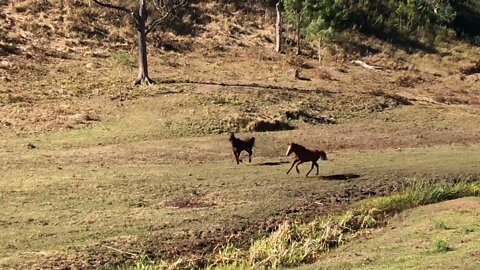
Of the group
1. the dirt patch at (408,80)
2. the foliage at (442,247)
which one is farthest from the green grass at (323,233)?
the dirt patch at (408,80)

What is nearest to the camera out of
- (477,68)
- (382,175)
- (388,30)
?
(382,175)

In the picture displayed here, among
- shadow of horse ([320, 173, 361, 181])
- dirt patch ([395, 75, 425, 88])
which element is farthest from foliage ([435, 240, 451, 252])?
dirt patch ([395, 75, 425, 88])

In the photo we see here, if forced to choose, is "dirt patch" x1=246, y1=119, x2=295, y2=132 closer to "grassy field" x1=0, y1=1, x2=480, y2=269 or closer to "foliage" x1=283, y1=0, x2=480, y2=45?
"grassy field" x1=0, y1=1, x2=480, y2=269

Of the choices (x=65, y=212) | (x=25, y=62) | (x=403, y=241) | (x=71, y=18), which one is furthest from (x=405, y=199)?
(x=71, y=18)

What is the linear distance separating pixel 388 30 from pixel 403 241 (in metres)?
43.1

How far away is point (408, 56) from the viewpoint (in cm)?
5331

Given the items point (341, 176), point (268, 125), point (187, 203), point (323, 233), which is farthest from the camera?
point (268, 125)

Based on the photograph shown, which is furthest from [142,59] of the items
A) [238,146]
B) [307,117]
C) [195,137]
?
[238,146]

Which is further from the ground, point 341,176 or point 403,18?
point 403,18

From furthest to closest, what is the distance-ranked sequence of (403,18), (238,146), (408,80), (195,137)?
(403,18) → (408,80) → (195,137) → (238,146)

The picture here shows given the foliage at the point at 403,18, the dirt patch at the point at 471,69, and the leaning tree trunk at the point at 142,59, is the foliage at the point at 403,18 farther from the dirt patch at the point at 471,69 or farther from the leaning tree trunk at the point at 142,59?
the leaning tree trunk at the point at 142,59

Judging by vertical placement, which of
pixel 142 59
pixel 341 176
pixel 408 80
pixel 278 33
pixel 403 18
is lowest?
pixel 408 80

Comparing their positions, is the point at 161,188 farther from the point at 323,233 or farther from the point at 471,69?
the point at 471,69

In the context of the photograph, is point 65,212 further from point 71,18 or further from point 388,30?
point 388,30
